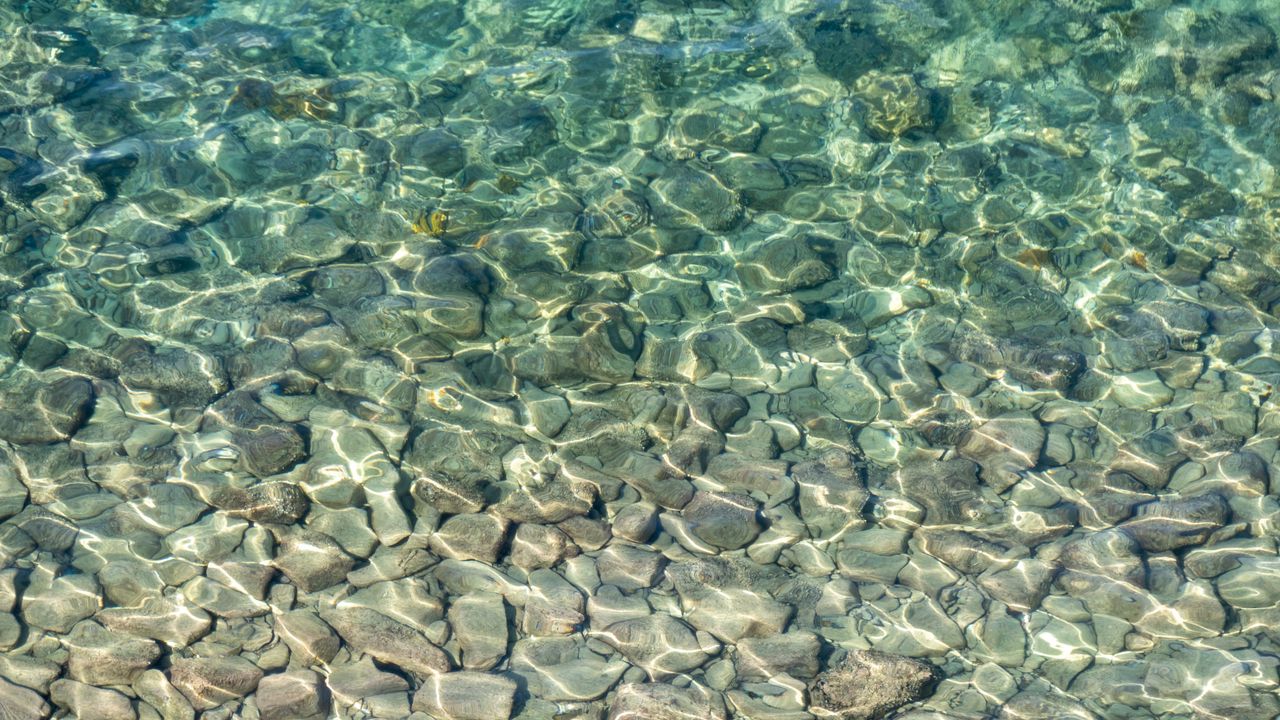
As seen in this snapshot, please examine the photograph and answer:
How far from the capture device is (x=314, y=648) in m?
4.54

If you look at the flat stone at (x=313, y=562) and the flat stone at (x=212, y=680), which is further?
the flat stone at (x=313, y=562)

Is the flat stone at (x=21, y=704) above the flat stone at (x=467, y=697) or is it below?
below

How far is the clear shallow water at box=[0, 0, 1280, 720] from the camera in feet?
14.9

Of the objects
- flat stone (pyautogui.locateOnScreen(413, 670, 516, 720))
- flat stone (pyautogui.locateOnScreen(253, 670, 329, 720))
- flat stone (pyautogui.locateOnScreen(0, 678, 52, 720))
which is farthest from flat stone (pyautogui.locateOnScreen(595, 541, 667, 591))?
flat stone (pyautogui.locateOnScreen(0, 678, 52, 720))

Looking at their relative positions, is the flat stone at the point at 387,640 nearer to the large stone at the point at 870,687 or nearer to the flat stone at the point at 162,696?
the flat stone at the point at 162,696

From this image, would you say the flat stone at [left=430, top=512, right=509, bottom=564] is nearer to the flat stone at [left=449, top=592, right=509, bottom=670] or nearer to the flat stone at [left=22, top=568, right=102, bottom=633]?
the flat stone at [left=449, top=592, right=509, bottom=670]

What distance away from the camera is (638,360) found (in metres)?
6.22

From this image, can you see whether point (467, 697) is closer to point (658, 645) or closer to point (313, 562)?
point (658, 645)

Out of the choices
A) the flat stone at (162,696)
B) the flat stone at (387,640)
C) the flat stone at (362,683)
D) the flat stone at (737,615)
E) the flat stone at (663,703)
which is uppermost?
the flat stone at (663,703)

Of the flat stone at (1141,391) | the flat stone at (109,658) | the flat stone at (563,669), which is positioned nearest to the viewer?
the flat stone at (563,669)

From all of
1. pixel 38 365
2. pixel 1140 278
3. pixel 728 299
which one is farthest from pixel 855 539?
pixel 38 365

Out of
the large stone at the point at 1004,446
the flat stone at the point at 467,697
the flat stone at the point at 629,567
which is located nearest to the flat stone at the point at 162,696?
the flat stone at the point at 467,697

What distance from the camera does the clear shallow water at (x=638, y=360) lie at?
455cm

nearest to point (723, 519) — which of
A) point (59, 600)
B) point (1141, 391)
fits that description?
point (1141, 391)
